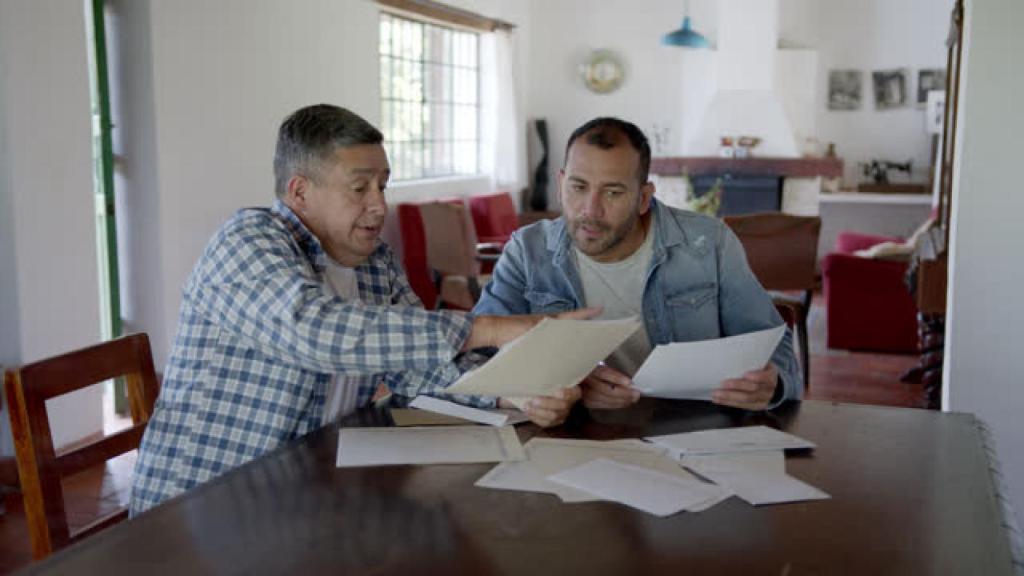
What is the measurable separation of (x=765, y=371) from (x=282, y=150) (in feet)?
3.26

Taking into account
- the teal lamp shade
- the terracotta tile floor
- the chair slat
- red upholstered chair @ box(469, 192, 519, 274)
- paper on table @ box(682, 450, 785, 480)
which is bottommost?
the terracotta tile floor

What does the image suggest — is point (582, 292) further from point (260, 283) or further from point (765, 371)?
point (260, 283)

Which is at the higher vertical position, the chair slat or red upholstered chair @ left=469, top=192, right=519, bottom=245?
the chair slat

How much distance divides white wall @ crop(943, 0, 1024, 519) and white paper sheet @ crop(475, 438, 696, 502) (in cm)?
163

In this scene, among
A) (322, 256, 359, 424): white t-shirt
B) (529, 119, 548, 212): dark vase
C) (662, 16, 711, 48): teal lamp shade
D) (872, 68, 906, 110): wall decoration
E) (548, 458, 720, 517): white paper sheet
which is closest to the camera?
(548, 458, 720, 517): white paper sheet

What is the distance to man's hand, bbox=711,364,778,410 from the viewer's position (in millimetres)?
2010

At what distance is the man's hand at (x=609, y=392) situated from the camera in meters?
2.04

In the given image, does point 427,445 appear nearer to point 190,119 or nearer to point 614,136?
point 614,136

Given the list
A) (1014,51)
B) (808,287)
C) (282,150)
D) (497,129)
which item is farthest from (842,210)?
(282,150)

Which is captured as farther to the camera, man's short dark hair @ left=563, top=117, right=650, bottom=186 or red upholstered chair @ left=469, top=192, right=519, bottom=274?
red upholstered chair @ left=469, top=192, right=519, bottom=274

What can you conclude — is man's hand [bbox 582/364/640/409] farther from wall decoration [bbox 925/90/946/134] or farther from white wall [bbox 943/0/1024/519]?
wall decoration [bbox 925/90/946/134]

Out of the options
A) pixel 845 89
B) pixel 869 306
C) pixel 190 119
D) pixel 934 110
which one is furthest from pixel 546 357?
pixel 845 89

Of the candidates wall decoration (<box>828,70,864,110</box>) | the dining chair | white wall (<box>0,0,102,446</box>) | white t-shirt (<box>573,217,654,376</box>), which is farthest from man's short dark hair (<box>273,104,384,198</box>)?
wall decoration (<box>828,70,864,110</box>)

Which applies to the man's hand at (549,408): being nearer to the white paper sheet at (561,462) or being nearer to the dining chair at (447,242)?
the white paper sheet at (561,462)
